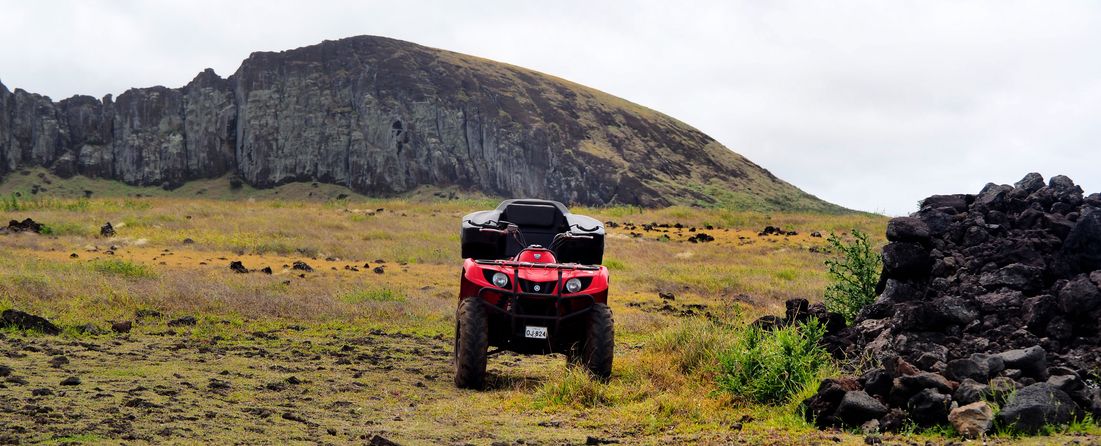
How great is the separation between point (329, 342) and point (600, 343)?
236 inches

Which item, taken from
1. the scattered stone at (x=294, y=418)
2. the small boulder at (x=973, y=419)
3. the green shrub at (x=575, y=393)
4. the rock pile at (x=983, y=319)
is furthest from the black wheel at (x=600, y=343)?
the small boulder at (x=973, y=419)

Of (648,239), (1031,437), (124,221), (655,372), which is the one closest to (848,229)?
(648,239)

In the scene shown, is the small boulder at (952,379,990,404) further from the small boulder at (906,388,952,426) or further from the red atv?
the red atv

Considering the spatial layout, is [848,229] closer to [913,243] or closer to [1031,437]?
[913,243]

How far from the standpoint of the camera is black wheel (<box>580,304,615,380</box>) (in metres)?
10.6

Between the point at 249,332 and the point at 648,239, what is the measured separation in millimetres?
22810

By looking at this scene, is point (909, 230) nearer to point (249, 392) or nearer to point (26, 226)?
point (249, 392)

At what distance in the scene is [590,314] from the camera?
1077 cm

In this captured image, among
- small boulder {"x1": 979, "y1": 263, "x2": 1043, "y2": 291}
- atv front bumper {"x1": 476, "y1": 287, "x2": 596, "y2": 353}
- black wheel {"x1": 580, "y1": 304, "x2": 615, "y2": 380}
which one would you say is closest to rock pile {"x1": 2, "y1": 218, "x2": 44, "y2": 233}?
atv front bumper {"x1": 476, "y1": 287, "x2": 596, "y2": 353}

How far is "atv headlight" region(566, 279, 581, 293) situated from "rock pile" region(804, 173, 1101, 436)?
3121mm

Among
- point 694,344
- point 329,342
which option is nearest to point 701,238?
point 329,342

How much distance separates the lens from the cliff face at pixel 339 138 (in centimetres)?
12250

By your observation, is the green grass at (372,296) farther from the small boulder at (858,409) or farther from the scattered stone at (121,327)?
the small boulder at (858,409)

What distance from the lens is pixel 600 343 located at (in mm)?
10562
